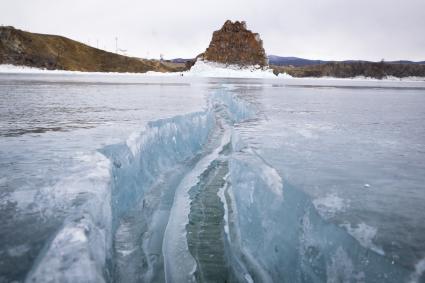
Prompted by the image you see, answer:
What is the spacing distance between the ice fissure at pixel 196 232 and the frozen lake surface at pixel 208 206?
0.01 metres

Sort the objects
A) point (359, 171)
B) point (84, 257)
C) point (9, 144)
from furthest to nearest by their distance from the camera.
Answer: point (9, 144) → point (359, 171) → point (84, 257)

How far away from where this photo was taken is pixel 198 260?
13.1 feet

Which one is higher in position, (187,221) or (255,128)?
(255,128)

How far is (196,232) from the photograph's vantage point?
466 cm

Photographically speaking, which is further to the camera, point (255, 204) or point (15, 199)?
point (255, 204)

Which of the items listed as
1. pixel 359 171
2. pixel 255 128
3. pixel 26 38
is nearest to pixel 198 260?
pixel 359 171

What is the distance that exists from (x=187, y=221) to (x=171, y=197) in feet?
2.90

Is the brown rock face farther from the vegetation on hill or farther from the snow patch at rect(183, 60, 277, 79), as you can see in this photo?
the vegetation on hill

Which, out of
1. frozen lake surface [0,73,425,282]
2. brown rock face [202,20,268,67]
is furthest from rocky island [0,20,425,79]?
frozen lake surface [0,73,425,282]

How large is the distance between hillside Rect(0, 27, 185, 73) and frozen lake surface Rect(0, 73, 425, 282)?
88722 millimetres

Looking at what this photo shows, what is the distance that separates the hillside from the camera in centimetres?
8650

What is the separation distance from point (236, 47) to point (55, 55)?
5864 centimetres

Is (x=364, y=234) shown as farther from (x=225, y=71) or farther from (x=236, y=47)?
(x=236, y=47)

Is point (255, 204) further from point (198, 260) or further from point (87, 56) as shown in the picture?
point (87, 56)
